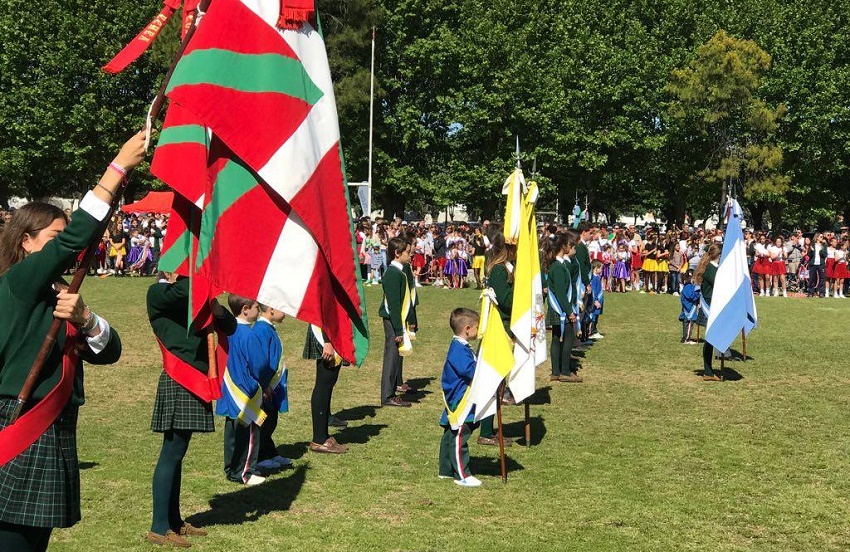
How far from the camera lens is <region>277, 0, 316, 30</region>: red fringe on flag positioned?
5398 mm

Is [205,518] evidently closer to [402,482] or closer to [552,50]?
[402,482]

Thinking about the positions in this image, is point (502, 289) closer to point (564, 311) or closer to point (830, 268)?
point (564, 311)

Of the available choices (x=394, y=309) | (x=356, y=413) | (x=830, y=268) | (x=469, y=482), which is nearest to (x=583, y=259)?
(x=394, y=309)

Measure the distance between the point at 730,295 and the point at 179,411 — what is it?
1008 cm

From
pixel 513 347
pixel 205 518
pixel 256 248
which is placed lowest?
pixel 205 518

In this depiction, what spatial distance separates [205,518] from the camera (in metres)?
7.30

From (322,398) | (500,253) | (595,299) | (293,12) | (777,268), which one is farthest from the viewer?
(777,268)

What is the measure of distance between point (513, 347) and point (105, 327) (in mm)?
5359

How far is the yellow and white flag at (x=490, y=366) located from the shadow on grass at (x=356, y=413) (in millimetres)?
3151

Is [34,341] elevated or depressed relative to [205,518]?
elevated

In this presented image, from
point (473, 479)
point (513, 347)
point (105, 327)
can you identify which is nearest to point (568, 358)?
point (513, 347)

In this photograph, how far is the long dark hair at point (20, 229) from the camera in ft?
14.6

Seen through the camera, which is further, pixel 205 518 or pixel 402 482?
pixel 402 482

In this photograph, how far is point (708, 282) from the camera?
15.0 m
